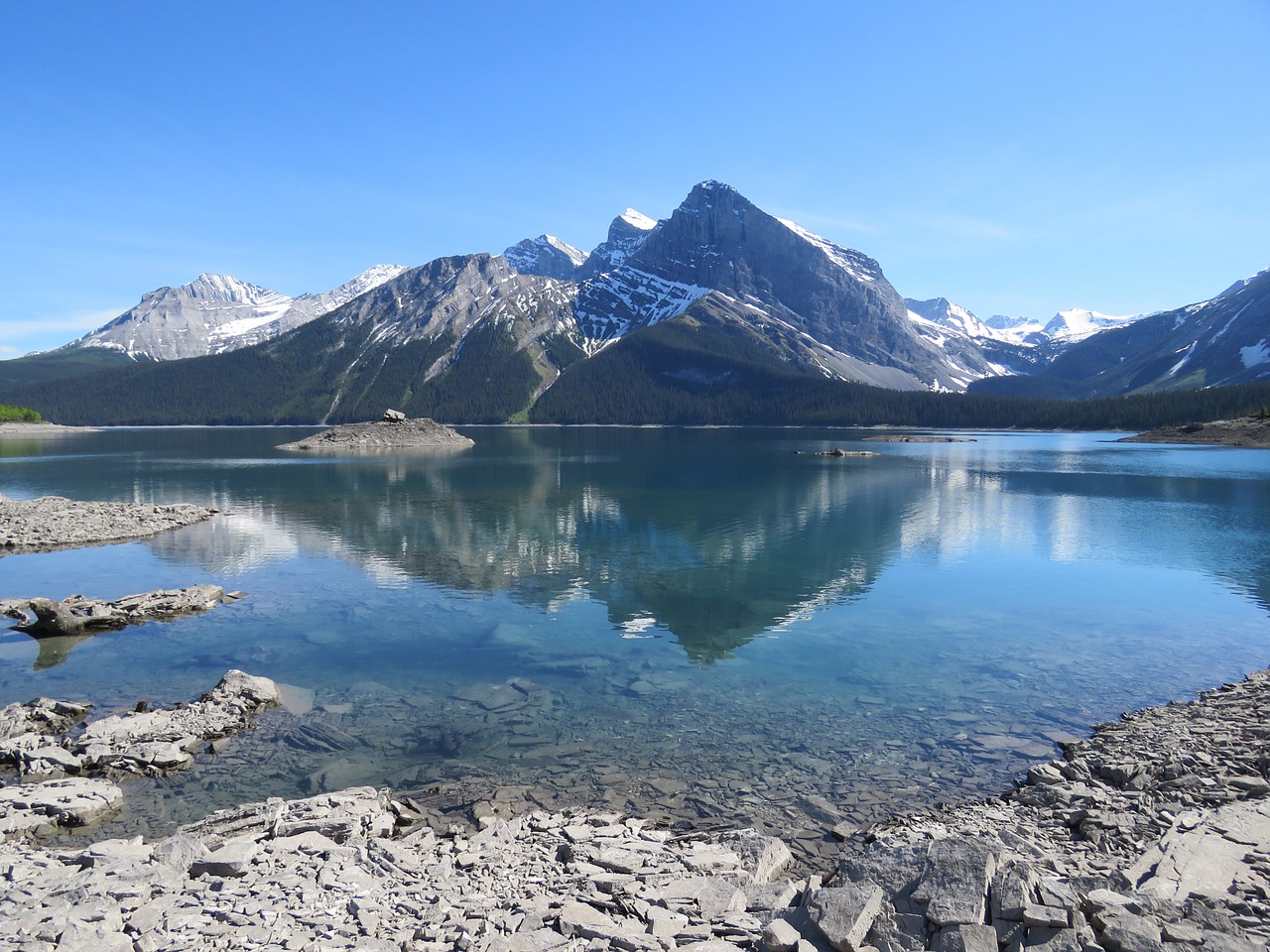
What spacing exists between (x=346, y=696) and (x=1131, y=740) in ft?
67.4

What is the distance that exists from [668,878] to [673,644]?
14426 mm

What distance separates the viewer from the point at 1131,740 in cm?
1642

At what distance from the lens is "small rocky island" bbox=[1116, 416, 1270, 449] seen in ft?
485

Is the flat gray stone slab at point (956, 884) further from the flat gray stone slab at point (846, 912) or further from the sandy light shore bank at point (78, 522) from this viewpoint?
the sandy light shore bank at point (78, 522)

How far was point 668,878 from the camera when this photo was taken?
10836mm

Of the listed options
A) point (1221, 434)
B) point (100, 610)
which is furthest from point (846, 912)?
point (1221, 434)

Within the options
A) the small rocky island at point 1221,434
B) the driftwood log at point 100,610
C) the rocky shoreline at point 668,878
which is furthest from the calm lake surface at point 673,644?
the small rocky island at point 1221,434

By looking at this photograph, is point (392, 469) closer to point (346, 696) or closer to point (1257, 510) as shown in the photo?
point (346, 696)

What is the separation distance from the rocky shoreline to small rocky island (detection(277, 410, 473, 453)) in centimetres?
14240

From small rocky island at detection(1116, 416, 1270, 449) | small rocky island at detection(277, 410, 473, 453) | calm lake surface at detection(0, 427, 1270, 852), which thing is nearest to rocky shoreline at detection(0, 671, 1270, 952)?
calm lake surface at detection(0, 427, 1270, 852)

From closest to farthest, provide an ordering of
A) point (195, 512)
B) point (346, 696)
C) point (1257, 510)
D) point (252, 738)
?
point (252, 738) < point (346, 696) < point (195, 512) < point (1257, 510)

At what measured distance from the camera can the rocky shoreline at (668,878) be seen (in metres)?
8.62

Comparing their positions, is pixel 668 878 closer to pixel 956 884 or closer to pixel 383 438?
pixel 956 884

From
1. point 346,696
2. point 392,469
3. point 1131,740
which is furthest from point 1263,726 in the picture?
point 392,469
